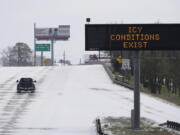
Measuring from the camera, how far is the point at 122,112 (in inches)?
1484

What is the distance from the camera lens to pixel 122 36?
27234mm

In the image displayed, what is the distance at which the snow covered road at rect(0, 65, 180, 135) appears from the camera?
29203mm

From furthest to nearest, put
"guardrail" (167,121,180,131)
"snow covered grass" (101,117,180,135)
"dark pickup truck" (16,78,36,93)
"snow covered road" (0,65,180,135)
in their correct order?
1. "dark pickup truck" (16,78,36,93)
2. "snow covered road" (0,65,180,135)
3. "guardrail" (167,121,180,131)
4. "snow covered grass" (101,117,180,135)

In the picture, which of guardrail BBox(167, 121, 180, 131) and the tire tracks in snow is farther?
the tire tracks in snow

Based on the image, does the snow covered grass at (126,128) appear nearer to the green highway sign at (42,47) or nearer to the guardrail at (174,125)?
the guardrail at (174,125)

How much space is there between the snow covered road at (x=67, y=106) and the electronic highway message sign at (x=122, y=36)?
455cm

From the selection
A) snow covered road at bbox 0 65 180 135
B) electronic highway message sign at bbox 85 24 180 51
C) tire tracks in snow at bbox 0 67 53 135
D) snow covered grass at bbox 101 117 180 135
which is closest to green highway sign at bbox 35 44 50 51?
snow covered road at bbox 0 65 180 135

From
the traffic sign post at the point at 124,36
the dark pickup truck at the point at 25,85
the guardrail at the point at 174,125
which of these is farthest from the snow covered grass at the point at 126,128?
the dark pickup truck at the point at 25,85

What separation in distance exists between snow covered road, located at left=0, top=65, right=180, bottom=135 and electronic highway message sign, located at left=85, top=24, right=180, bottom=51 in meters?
4.55

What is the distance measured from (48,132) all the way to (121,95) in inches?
940

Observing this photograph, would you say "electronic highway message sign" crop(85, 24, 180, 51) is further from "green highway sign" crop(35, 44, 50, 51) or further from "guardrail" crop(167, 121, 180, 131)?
"green highway sign" crop(35, 44, 50, 51)

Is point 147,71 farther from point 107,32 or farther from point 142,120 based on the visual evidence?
point 107,32

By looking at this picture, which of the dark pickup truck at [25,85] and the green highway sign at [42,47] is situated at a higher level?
the green highway sign at [42,47]

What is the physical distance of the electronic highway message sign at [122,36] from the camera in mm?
27172
